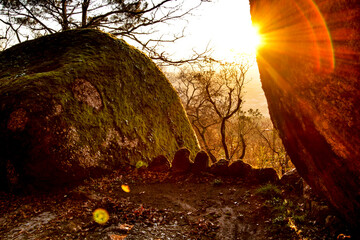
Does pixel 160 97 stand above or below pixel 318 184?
above

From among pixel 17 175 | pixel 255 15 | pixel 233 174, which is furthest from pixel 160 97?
pixel 255 15

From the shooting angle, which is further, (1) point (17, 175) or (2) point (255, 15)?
(1) point (17, 175)

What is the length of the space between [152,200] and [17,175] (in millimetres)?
3071

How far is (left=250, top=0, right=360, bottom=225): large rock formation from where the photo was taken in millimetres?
1940

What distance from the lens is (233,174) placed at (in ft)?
19.0

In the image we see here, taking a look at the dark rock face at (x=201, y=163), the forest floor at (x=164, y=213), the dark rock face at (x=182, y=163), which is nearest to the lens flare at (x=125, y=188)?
the forest floor at (x=164, y=213)

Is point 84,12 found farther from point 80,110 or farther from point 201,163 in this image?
point 201,163

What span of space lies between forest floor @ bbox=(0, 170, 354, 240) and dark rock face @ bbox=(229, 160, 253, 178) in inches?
8.7

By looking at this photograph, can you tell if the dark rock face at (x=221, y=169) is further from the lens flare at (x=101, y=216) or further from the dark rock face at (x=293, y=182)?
the lens flare at (x=101, y=216)

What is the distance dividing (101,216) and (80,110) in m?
3.05

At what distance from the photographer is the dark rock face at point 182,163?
639 centimetres

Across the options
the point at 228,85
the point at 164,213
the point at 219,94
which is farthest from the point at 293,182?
the point at 219,94

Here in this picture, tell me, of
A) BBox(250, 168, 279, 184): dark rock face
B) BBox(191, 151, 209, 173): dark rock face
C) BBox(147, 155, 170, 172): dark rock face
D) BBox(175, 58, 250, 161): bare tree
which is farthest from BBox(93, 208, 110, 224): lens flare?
BBox(175, 58, 250, 161): bare tree

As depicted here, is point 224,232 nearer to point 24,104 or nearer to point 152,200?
point 152,200
